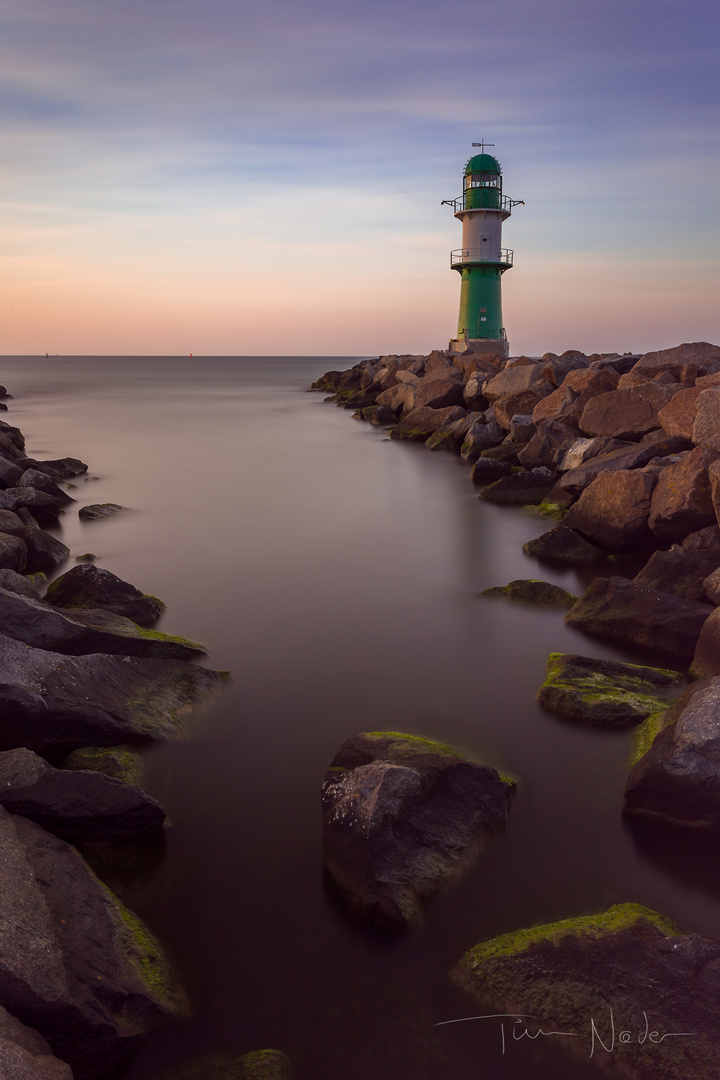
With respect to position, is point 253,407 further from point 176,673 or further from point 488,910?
point 488,910

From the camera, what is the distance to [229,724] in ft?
18.4

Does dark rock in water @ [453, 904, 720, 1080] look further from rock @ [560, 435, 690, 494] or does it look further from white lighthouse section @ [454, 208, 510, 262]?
white lighthouse section @ [454, 208, 510, 262]

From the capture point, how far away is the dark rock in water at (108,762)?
4672 millimetres

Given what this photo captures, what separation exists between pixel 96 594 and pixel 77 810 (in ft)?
11.3

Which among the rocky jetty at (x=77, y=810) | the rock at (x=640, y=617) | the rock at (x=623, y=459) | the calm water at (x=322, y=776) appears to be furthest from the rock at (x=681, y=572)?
the rocky jetty at (x=77, y=810)

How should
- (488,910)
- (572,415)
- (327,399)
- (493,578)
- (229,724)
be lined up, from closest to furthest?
1. (488,910)
2. (229,724)
3. (493,578)
4. (572,415)
5. (327,399)

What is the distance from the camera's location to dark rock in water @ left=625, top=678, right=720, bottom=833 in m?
4.21

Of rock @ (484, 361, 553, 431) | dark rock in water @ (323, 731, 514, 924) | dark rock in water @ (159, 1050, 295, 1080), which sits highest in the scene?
rock @ (484, 361, 553, 431)

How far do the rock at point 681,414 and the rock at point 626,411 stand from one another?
1.03 m

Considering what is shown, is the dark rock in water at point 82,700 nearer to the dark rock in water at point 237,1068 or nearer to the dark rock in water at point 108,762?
the dark rock in water at point 108,762

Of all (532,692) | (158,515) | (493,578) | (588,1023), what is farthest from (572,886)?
(158,515)

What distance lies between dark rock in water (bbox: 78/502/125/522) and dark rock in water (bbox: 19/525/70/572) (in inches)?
115

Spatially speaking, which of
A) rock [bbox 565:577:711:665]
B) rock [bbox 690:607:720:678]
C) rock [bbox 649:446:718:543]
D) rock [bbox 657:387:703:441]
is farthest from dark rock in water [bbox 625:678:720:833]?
rock [bbox 657:387:703:441]

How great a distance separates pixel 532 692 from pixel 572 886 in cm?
234
